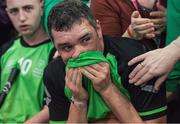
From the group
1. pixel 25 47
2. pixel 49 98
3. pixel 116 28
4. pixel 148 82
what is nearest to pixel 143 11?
pixel 116 28

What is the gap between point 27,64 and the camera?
2447mm

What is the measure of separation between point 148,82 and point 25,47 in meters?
1.02

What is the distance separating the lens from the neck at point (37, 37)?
248 cm

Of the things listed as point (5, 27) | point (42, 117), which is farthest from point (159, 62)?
point (5, 27)

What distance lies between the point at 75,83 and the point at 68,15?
272 millimetres

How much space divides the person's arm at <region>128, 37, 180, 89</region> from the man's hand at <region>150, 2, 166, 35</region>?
0.24 meters

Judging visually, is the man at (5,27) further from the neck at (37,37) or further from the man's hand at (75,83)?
the man's hand at (75,83)

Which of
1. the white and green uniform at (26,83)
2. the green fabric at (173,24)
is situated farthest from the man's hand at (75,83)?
the white and green uniform at (26,83)

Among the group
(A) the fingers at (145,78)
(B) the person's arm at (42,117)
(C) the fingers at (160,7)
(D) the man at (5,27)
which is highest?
(C) the fingers at (160,7)

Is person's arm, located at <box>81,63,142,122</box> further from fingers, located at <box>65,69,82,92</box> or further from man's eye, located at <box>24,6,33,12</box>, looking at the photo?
man's eye, located at <box>24,6,33,12</box>

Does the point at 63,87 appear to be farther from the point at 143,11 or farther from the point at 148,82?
the point at 143,11

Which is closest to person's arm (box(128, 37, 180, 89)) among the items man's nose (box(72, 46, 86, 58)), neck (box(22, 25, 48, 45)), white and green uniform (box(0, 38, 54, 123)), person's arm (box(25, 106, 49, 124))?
man's nose (box(72, 46, 86, 58))

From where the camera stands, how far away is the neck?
2.48m

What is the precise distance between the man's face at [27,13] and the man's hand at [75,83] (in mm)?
810
